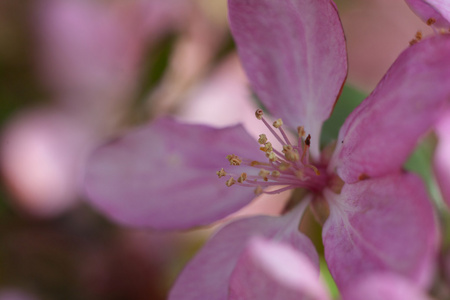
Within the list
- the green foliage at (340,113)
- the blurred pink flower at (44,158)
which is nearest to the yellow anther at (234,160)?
the green foliage at (340,113)

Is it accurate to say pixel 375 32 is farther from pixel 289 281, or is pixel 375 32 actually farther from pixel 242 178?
pixel 289 281

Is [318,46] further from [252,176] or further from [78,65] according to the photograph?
[78,65]

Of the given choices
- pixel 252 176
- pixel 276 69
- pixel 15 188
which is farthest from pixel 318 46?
pixel 15 188

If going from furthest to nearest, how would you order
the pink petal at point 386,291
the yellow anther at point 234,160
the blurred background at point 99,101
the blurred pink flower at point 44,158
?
the blurred pink flower at point 44,158 → the blurred background at point 99,101 → the yellow anther at point 234,160 → the pink petal at point 386,291

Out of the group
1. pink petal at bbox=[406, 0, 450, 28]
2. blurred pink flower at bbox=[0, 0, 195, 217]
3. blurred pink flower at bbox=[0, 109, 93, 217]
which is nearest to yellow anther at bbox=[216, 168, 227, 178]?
pink petal at bbox=[406, 0, 450, 28]

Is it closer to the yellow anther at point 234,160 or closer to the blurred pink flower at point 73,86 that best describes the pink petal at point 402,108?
Result: the yellow anther at point 234,160

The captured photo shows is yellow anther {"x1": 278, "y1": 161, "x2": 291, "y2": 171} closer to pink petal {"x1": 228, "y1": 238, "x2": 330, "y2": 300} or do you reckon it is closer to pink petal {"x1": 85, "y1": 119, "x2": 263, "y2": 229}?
pink petal {"x1": 85, "y1": 119, "x2": 263, "y2": 229}
